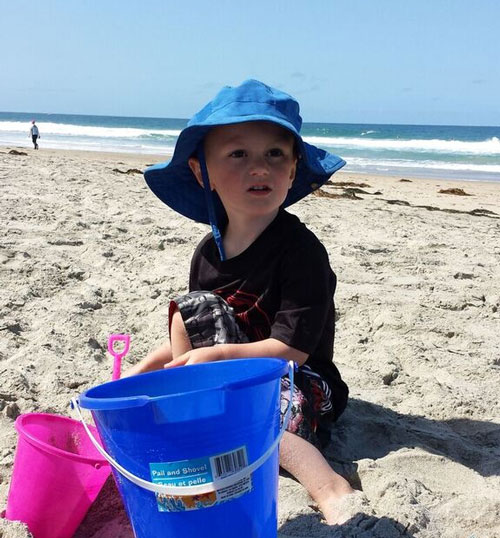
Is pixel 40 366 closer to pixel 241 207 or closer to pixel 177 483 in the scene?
Result: pixel 241 207

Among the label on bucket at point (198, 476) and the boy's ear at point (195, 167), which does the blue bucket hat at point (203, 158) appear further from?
the label on bucket at point (198, 476)

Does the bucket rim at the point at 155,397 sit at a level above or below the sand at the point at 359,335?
above

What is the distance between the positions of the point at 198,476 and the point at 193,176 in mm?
1322

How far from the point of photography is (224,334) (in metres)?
1.90

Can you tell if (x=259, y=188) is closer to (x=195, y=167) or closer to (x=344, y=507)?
(x=195, y=167)

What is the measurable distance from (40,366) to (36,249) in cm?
158

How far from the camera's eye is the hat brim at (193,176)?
198cm

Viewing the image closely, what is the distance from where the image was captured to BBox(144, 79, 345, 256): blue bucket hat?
5.96 ft

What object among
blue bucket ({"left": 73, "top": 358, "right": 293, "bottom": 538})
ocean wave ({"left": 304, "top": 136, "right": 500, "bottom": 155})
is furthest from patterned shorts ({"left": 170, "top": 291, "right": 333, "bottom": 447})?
ocean wave ({"left": 304, "top": 136, "right": 500, "bottom": 155})

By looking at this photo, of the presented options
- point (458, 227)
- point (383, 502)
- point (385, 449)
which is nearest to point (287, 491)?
point (383, 502)

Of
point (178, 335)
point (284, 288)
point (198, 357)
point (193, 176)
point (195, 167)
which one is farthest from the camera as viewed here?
point (193, 176)

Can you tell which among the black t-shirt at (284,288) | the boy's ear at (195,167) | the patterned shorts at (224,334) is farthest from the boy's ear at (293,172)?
the patterned shorts at (224,334)

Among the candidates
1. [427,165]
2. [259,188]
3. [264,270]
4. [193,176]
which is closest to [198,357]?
[264,270]

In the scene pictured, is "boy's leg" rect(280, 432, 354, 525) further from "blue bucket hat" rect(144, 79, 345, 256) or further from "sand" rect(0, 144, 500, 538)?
"blue bucket hat" rect(144, 79, 345, 256)
